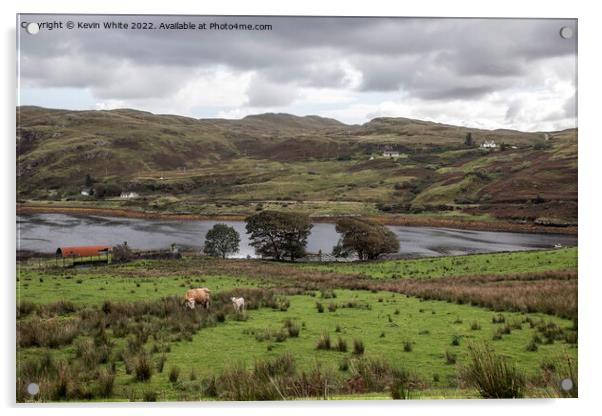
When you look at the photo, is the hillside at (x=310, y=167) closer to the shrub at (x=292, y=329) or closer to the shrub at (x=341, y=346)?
the shrub at (x=292, y=329)

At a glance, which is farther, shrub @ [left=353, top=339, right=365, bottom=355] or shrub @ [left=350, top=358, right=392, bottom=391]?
shrub @ [left=353, top=339, right=365, bottom=355]

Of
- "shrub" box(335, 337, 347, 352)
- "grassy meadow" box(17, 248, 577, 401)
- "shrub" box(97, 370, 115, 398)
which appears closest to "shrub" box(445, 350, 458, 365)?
"grassy meadow" box(17, 248, 577, 401)

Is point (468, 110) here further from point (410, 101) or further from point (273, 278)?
point (273, 278)

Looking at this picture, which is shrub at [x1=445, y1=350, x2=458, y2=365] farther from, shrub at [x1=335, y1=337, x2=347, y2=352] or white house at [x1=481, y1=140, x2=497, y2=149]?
white house at [x1=481, y1=140, x2=497, y2=149]

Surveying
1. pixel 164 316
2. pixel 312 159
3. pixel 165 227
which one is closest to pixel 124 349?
pixel 164 316

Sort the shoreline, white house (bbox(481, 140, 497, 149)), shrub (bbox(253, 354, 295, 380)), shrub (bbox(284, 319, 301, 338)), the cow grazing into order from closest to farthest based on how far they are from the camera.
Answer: shrub (bbox(253, 354, 295, 380))
shrub (bbox(284, 319, 301, 338))
the shoreline
the cow grazing
white house (bbox(481, 140, 497, 149))

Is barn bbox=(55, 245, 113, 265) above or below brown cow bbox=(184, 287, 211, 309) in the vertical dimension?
above

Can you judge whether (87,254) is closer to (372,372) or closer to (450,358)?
(372,372)

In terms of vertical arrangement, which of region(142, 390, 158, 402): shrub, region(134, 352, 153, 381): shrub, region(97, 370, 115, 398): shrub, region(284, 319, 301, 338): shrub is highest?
region(284, 319, 301, 338): shrub
